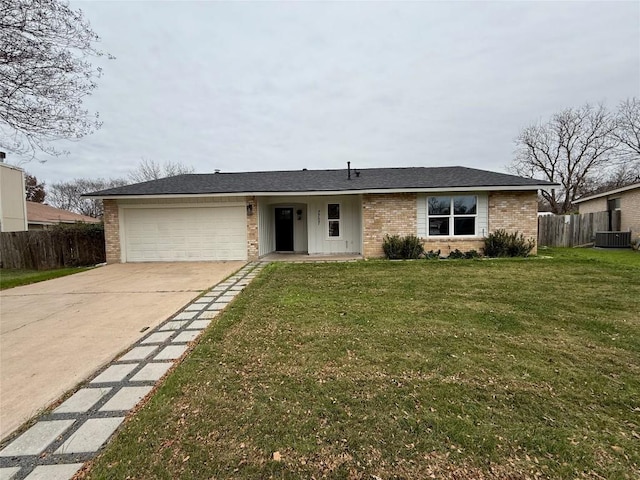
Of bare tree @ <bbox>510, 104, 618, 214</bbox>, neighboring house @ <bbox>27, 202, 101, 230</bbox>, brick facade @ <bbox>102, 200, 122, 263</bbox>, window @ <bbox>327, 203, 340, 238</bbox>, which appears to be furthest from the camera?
bare tree @ <bbox>510, 104, 618, 214</bbox>

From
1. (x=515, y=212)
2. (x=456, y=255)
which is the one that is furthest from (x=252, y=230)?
(x=515, y=212)

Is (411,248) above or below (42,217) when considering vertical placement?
below

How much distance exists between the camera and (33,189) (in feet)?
104

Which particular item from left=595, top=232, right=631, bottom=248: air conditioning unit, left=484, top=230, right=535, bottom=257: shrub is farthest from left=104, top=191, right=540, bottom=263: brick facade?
left=595, top=232, right=631, bottom=248: air conditioning unit

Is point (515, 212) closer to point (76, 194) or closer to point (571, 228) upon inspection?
point (571, 228)

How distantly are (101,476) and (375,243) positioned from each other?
10.0m

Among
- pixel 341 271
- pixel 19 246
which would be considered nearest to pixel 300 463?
pixel 341 271

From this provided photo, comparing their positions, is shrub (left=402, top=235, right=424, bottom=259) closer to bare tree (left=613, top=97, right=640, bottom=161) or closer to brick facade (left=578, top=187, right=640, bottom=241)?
brick facade (left=578, top=187, right=640, bottom=241)

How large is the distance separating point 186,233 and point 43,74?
21.6 ft

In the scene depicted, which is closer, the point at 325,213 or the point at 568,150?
the point at 325,213

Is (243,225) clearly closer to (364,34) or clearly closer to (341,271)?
(341,271)

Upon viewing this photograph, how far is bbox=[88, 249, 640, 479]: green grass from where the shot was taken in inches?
71.8

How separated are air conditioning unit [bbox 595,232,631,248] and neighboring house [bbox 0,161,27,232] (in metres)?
32.1

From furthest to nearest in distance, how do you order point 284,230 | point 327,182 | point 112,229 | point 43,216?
point 43,216 → point 284,230 → point 327,182 → point 112,229
